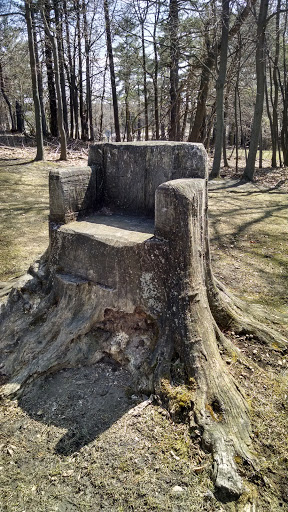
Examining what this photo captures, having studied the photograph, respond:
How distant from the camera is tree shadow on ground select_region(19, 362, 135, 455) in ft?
6.98

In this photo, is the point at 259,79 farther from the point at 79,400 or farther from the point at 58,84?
the point at 79,400

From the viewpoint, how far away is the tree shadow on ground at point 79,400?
213cm

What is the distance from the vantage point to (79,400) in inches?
92.1

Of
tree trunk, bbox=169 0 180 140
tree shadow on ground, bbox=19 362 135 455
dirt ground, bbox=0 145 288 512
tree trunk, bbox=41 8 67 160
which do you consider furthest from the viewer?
tree trunk, bbox=169 0 180 140

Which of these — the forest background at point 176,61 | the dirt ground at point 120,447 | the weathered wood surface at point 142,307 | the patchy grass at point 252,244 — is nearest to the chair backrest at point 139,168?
the weathered wood surface at point 142,307

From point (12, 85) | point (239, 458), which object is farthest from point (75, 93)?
point (239, 458)

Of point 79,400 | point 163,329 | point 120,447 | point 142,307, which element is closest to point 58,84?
point 142,307

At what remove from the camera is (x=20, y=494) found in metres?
1.79

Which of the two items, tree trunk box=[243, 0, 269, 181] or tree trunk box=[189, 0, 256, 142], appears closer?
tree trunk box=[243, 0, 269, 181]

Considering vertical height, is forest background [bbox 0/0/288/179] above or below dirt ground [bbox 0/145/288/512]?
above

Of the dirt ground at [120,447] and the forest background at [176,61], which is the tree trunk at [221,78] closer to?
the forest background at [176,61]

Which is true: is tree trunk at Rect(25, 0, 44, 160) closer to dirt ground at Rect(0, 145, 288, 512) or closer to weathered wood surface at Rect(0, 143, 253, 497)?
weathered wood surface at Rect(0, 143, 253, 497)

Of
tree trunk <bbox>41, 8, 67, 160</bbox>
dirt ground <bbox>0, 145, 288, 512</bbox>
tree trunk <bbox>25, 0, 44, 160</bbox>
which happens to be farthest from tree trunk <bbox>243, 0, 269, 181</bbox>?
dirt ground <bbox>0, 145, 288, 512</bbox>

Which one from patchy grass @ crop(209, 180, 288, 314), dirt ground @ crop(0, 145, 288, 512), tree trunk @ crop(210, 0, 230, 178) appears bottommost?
dirt ground @ crop(0, 145, 288, 512)
